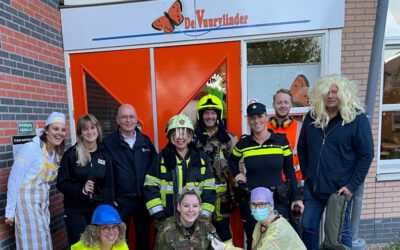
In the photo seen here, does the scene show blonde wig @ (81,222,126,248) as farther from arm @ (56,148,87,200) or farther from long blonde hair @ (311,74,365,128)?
long blonde hair @ (311,74,365,128)

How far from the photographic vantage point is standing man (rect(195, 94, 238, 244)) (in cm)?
313

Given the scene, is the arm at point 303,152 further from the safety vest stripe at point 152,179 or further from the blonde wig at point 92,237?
the blonde wig at point 92,237

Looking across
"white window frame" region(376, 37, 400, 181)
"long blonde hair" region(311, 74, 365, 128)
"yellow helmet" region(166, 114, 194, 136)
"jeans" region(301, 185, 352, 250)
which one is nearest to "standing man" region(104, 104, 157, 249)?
"yellow helmet" region(166, 114, 194, 136)

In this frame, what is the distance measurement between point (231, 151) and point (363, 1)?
257cm

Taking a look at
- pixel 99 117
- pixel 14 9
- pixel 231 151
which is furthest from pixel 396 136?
pixel 14 9

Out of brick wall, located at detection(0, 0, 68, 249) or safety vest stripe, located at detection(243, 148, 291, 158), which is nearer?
safety vest stripe, located at detection(243, 148, 291, 158)

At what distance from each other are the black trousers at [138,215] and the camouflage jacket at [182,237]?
2.18ft

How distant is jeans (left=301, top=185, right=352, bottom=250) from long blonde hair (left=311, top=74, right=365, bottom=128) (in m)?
0.68

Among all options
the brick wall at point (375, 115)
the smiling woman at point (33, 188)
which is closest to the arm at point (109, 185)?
the smiling woman at point (33, 188)

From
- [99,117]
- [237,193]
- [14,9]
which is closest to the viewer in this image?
[237,193]

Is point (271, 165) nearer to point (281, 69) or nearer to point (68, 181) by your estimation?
point (281, 69)

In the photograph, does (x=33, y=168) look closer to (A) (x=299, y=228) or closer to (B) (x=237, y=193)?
(B) (x=237, y=193)

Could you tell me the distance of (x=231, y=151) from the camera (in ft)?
10.3

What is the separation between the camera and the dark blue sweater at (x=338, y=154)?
2.50 metres
